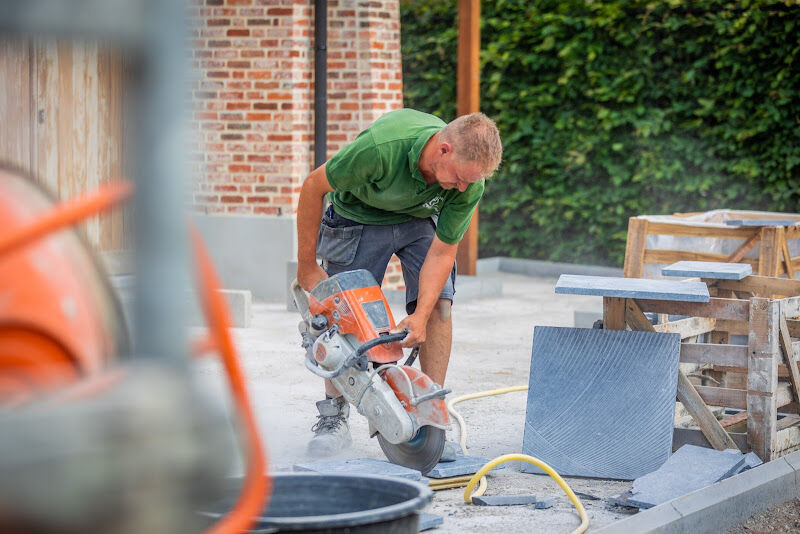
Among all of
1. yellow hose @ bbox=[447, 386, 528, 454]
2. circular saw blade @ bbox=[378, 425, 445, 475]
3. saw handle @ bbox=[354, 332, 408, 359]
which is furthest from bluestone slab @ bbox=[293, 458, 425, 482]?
yellow hose @ bbox=[447, 386, 528, 454]

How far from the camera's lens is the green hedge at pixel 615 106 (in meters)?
9.36

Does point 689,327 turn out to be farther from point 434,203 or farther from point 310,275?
point 310,275

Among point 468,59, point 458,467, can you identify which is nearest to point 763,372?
point 458,467

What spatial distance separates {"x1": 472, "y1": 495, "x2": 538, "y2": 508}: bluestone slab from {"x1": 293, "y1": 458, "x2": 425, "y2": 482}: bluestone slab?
9.0 inches

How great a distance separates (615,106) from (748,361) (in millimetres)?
6461

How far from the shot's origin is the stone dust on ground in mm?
3717

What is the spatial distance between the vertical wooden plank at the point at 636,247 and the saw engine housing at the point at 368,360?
8.39 ft

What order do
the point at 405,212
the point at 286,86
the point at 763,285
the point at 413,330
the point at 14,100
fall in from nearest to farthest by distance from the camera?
the point at 14,100 → the point at 413,330 → the point at 405,212 → the point at 763,285 → the point at 286,86

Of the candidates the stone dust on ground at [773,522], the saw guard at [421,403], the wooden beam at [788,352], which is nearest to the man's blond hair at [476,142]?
the saw guard at [421,403]

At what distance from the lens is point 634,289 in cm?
430

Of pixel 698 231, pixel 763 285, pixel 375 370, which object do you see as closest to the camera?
pixel 375 370

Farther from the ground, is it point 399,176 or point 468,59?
point 468,59

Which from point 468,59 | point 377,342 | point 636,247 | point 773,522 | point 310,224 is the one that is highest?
point 468,59

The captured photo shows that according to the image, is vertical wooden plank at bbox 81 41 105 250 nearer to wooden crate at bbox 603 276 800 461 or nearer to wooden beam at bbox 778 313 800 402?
wooden crate at bbox 603 276 800 461
